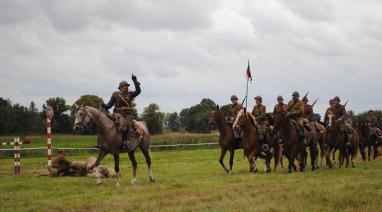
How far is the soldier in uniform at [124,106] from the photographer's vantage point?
1647 centimetres

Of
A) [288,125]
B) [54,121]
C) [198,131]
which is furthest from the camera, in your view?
[198,131]

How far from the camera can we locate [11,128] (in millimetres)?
93625

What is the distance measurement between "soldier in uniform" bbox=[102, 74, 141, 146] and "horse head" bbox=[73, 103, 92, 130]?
0.76 m

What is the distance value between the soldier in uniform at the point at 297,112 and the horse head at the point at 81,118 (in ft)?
27.5

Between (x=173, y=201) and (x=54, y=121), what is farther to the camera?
(x=54, y=121)

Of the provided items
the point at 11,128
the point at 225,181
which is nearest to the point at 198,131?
the point at 11,128

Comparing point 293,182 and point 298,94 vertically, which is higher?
point 298,94

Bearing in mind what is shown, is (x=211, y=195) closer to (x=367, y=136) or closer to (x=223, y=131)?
(x=223, y=131)

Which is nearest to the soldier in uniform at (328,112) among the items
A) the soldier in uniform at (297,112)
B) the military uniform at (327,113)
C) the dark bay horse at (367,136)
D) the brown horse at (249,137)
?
the military uniform at (327,113)

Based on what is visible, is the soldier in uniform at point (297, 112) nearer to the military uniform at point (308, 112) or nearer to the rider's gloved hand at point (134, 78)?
the military uniform at point (308, 112)

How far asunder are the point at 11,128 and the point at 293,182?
86790 millimetres

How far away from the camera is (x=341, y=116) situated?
73.5 feet

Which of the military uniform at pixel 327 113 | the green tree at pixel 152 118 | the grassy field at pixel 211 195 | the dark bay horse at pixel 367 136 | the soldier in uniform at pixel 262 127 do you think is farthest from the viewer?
the green tree at pixel 152 118

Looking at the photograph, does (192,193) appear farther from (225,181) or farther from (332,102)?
(332,102)
